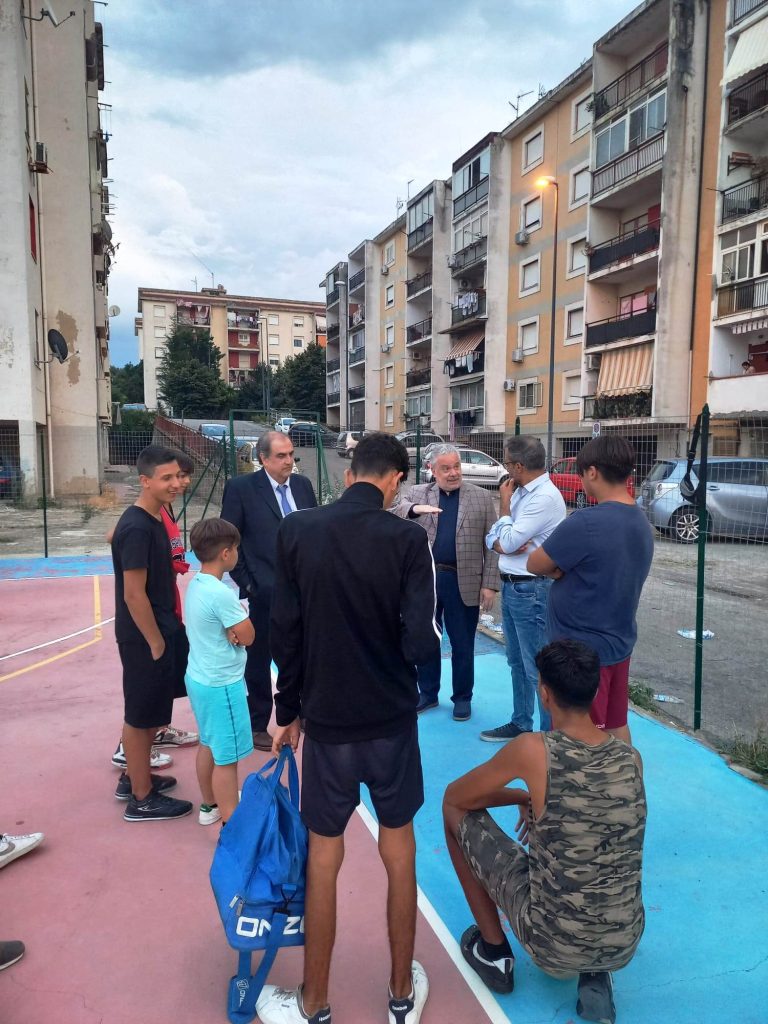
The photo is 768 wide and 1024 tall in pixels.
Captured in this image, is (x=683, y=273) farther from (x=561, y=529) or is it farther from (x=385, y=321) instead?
(x=385, y=321)

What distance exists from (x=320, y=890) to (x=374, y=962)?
2.07 ft

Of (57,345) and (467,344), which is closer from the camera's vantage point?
(57,345)

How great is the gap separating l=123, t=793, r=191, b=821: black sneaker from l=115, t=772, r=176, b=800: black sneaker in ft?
0.31

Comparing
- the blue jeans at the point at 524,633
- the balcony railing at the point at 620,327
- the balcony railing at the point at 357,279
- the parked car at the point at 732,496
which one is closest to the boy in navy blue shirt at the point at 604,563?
the blue jeans at the point at 524,633

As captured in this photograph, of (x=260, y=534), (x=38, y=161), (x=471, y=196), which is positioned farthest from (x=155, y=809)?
(x=471, y=196)

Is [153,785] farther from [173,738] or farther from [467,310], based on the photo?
[467,310]

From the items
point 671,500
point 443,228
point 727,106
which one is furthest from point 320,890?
point 443,228

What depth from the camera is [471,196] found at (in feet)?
105

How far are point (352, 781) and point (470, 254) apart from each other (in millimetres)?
33575

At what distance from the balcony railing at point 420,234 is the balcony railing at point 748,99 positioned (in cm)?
1908

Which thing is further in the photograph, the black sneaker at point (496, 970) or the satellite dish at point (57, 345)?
the satellite dish at point (57, 345)

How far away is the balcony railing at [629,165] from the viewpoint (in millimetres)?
21469

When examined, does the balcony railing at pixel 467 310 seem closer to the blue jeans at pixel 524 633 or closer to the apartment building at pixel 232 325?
the blue jeans at pixel 524 633

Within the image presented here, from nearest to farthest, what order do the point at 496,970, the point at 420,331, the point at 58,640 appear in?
the point at 496,970
the point at 58,640
the point at 420,331
